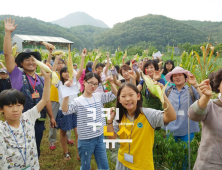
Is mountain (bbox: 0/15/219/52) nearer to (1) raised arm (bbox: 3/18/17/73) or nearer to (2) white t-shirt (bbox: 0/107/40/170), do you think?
(1) raised arm (bbox: 3/18/17/73)

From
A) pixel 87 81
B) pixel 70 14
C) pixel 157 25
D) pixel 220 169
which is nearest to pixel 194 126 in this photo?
pixel 220 169

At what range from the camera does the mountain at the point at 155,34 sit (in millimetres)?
44031

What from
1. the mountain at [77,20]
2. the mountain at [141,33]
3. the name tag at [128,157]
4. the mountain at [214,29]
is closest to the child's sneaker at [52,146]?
the name tag at [128,157]

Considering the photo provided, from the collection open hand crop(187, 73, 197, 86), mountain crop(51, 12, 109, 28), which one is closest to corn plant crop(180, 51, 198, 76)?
open hand crop(187, 73, 197, 86)

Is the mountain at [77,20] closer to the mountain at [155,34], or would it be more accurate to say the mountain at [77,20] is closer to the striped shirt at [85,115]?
the mountain at [155,34]

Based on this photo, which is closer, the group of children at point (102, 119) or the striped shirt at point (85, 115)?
the group of children at point (102, 119)

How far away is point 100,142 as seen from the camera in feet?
7.09

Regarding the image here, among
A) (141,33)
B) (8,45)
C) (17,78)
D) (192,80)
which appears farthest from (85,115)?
(141,33)

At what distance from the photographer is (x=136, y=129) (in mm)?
1573

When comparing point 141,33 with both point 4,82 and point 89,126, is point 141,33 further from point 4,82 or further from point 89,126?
point 89,126

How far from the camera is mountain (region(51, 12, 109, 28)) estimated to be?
175 meters

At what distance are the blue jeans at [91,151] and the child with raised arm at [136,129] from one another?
51cm

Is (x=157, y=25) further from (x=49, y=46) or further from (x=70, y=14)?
(x=70, y=14)

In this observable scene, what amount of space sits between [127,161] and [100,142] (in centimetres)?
64
